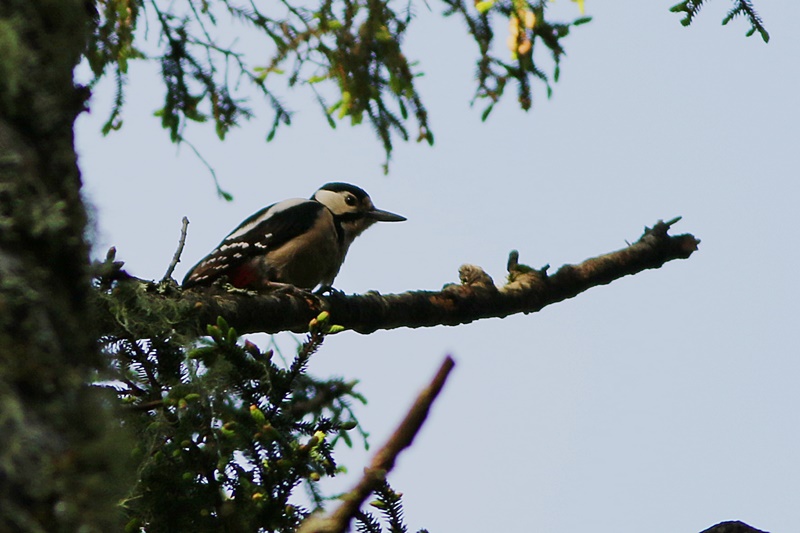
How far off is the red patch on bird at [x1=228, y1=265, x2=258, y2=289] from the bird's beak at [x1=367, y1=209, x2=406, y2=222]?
131cm

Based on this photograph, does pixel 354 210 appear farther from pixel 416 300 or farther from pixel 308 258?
pixel 416 300

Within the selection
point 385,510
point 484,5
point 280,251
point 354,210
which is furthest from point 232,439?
point 354,210

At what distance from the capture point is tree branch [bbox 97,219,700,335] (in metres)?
3.28

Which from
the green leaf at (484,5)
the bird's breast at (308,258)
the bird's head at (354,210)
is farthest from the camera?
the bird's head at (354,210)

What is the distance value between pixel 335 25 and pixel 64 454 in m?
3.37

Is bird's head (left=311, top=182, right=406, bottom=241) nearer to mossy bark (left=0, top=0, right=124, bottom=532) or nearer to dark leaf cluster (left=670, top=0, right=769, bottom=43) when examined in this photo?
dark leaf cluster (left=670, top=0, right=769, bottom=43)

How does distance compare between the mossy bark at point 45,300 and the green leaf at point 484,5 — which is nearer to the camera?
the mossy bark at point 45,300

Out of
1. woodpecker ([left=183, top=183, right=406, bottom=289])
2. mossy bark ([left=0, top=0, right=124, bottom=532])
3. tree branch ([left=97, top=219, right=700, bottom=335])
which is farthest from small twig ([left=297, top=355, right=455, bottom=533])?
woodpecker ([left=183, top=183, right=406, bottom=289])

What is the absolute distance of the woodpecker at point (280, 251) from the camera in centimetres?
523

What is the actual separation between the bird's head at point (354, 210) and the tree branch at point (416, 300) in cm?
201

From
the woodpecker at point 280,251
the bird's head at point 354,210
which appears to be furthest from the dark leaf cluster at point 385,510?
the bird's head at point 354,210

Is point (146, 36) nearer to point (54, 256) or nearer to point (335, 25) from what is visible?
point (335, 25)

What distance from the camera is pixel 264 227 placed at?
546 centimetres

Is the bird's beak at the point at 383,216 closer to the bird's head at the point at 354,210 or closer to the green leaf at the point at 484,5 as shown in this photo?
the bird's head at the point at 354,210
